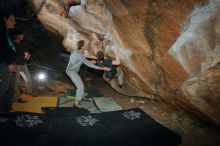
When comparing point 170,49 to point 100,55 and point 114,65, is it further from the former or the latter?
point 100,55

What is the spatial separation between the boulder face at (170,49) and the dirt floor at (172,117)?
13.6 inches

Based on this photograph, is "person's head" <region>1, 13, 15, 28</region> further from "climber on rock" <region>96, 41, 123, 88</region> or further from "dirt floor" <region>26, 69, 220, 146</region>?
"climber on rock" <region>96, 41, 123, 88</region>

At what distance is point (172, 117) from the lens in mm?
8273

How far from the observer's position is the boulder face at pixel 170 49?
6.47 m

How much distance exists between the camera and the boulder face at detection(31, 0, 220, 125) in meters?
6.47

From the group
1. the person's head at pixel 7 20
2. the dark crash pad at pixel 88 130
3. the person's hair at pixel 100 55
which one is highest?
the person's head at pixel 7 20

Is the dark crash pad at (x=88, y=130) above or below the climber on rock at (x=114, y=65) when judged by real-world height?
below

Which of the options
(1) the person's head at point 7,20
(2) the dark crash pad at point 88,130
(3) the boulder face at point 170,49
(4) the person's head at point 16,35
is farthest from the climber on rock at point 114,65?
(1) the person's head at point 7,20

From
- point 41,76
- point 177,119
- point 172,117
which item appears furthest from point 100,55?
point 177,119

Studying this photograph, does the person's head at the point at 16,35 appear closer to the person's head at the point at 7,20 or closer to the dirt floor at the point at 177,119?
the person's head at the point at 7,20

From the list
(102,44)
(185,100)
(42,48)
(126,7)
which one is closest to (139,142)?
(185,100)

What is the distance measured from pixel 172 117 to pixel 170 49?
2.37 meters

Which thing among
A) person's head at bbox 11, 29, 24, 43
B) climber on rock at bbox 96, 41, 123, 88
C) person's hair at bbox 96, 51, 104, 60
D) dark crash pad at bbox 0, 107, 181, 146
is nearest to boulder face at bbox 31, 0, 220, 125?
climber on rock at bbox 96, 41, 123, 88

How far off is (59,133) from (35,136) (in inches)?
24.6
